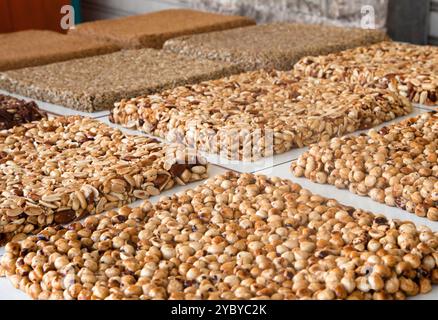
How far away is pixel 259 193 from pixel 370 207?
25 cm

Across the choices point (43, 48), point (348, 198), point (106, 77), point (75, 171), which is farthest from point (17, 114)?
point (348, 198)

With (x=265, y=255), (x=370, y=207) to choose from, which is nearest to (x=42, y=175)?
(x=265, y=255)

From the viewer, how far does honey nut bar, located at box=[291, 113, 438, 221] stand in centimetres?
169

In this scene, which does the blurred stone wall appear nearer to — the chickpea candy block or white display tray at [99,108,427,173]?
white display tray at [99,108,427,173]

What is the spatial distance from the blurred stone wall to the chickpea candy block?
6.14 feet

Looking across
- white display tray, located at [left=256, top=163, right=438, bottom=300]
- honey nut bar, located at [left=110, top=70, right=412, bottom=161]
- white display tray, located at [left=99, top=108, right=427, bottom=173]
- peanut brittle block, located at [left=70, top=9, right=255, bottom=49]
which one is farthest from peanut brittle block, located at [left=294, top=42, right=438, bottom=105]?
peanut brittle block, located at [left=70, top=9, right=255, bottom=49]

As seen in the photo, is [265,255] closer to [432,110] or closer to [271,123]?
[271,123]

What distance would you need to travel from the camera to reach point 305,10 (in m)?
3.63

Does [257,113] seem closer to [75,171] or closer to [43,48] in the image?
[75,171]

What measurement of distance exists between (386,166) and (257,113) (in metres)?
0.51

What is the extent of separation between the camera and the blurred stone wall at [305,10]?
10.9ft

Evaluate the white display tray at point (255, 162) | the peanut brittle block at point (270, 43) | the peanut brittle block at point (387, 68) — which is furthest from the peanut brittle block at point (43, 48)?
the white display tray at point (255, 162)

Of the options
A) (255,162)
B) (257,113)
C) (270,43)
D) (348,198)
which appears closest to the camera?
(348,198)
